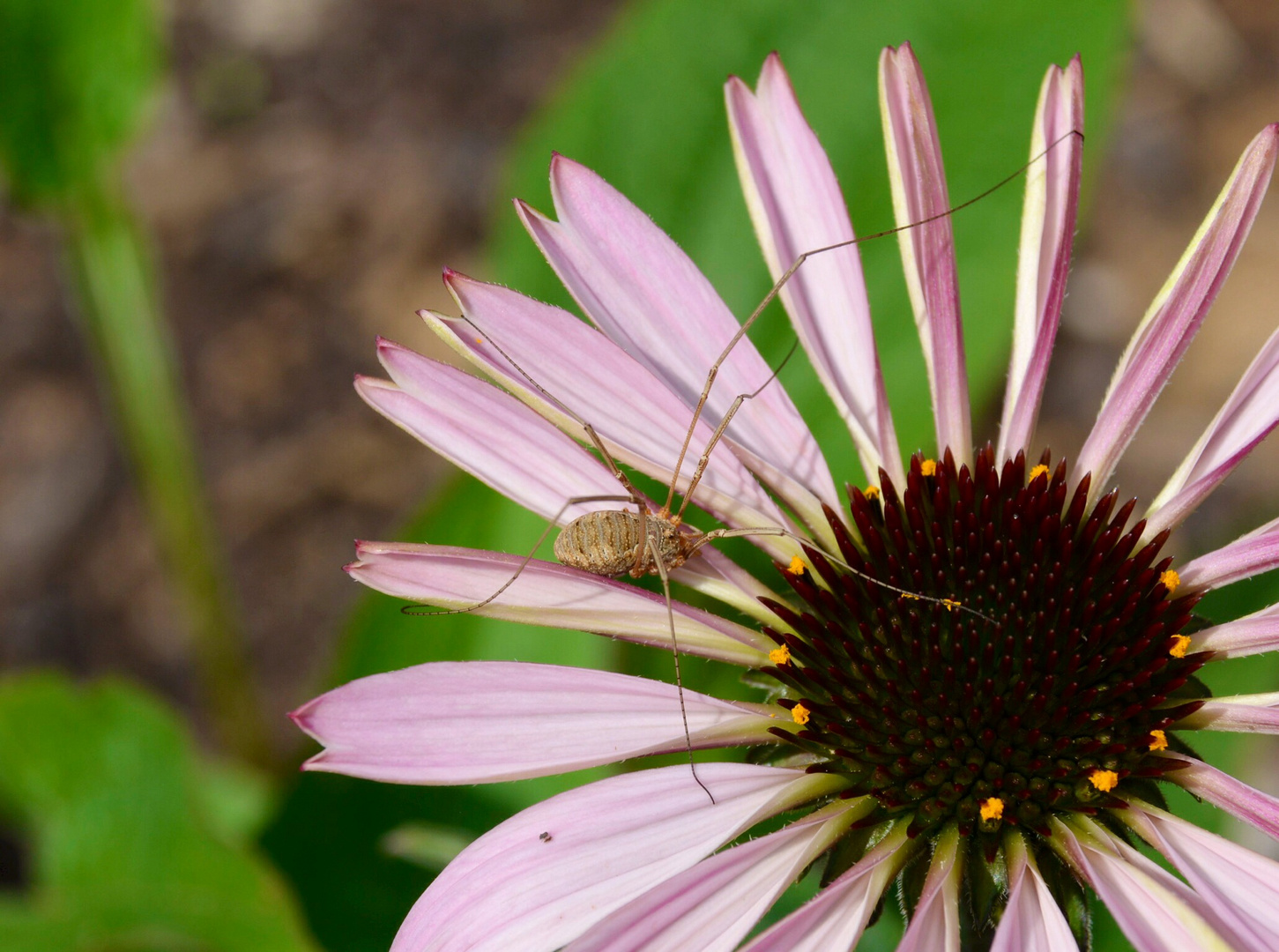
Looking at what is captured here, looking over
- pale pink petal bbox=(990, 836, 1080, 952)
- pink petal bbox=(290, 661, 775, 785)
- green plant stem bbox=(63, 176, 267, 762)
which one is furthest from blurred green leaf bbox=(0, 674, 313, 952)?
pale pink petal bbox=(990, 836, 1080, 952)

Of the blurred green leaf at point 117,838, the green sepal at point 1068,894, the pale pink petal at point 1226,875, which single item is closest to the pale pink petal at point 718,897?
the green sepal at point 1068,894

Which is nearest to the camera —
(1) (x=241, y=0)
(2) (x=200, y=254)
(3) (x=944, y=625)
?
(3) (x=944, y=625)

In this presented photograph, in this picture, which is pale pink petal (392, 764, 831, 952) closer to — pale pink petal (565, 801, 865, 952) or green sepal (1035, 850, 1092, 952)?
pale pink petal (565, 801, 865, 952)

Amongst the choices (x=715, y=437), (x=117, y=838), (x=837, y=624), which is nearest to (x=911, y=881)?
(x=837, y=624)

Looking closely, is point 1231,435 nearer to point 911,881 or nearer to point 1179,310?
point 1179,310

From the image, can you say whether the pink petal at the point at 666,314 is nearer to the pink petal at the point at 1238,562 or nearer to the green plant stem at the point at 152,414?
the pink petal at the point at 1238,562

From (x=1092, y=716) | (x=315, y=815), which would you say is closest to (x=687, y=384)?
(x=1092, y=716)

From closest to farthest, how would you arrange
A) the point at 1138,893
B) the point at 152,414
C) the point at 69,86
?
the point at 1138,893 → the point at 69,86 → the point at 152,414

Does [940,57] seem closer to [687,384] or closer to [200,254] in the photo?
[687,384]
